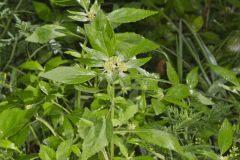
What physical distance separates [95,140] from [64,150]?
0.35 ft

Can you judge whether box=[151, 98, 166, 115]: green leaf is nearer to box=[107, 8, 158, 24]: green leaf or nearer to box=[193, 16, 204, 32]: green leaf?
box=[107, 8, 158, 24]: green leaf

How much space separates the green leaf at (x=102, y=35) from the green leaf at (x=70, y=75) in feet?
0.13

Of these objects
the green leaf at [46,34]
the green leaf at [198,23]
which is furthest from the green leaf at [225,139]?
the green leaf at [198,23]

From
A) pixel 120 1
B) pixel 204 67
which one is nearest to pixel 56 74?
pixel 204 67

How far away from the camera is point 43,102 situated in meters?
0.86

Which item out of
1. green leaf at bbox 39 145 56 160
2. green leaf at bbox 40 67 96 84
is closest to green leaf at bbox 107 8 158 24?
green leaf at bbox 40 67 96 84

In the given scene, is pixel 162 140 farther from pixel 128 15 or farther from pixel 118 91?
pixel 118 91

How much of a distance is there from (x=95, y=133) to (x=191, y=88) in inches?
13.3

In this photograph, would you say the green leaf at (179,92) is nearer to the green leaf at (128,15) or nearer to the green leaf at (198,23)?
the green leaf at (128,15)

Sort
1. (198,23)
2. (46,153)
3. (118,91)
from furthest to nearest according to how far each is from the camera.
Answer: (198,23), (118,91), (46,153)

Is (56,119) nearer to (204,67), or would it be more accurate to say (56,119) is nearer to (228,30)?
(204,67)

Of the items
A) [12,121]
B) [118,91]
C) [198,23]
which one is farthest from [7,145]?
[198,23]

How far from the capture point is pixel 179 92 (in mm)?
835

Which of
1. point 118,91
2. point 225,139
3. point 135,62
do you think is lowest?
point 118,91
